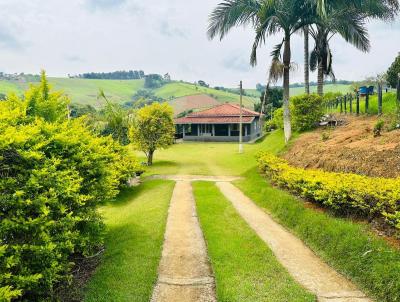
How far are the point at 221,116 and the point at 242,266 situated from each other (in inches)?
1751

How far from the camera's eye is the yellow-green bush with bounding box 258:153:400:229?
25.2 ft

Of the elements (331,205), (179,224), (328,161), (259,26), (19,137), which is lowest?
(179,224)

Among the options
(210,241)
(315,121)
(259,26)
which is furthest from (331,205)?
(315,121)

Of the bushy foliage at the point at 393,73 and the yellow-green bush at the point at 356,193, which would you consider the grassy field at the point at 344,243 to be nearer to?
the yellow-green bush at the point at 356,193

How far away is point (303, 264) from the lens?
25.3 feet

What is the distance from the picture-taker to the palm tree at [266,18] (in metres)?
20.0

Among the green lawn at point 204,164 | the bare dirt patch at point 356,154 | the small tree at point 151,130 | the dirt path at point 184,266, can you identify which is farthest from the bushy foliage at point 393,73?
the dirt path at point 184,266

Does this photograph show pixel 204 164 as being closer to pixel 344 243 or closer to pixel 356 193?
pixel 356 193

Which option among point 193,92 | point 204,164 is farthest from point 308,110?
point 193,92

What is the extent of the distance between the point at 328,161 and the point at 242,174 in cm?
843

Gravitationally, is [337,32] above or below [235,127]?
above

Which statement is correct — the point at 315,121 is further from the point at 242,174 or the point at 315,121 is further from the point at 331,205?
the point at 331,205

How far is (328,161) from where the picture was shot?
44.4ft

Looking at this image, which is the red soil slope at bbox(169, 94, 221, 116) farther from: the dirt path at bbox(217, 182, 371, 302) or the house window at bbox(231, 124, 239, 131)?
the dirt path at bbox(217, 182, 371, 302)
